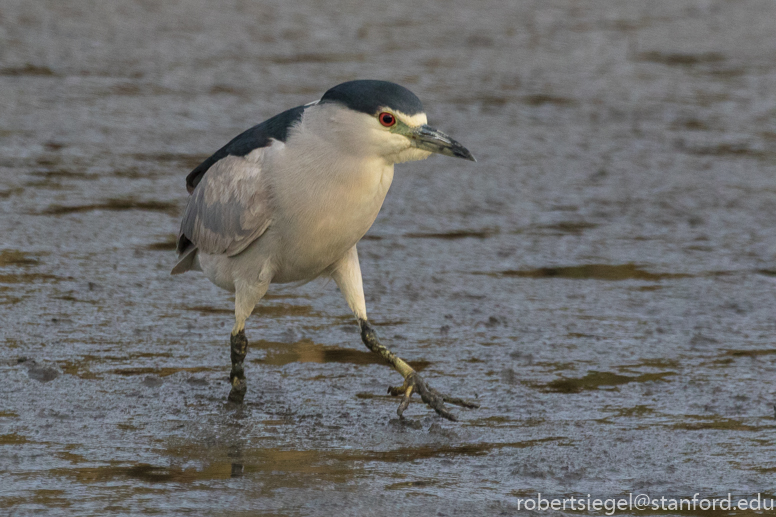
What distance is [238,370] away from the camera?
17.4ft

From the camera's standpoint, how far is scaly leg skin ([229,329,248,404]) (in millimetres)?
5250

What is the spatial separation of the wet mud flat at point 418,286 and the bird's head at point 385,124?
1.20m

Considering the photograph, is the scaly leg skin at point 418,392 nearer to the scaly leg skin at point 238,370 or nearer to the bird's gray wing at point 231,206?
the scaly leg skin at point 238,370

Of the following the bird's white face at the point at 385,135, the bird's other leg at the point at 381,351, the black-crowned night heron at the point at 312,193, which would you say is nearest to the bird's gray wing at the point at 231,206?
the black-crowned night heron at the point at 312,193

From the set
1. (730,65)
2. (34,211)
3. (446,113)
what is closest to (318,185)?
(34,211)

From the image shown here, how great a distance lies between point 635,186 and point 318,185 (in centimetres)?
444

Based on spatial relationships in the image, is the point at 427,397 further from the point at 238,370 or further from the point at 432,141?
the point at 432,141

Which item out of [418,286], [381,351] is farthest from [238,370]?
[418,286]

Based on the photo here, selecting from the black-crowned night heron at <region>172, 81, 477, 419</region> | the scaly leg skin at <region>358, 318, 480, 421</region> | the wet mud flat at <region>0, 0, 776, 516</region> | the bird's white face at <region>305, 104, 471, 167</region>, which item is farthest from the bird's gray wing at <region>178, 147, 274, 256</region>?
the scaly leg skin at <region>358, 318, 480, 421</region>

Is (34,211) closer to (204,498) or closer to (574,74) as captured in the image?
(204,498)

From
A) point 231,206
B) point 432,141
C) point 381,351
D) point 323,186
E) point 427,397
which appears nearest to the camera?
point 432,141

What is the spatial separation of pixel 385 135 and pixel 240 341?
4.17 feet

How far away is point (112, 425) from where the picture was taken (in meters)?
4.88

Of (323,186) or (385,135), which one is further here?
(323,186)
